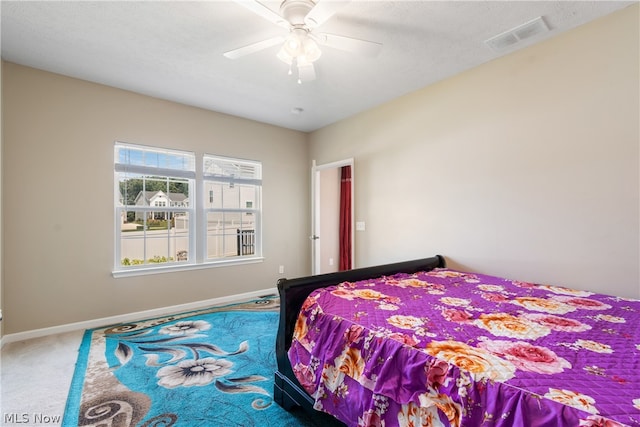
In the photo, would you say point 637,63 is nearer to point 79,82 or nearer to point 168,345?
point 168,345

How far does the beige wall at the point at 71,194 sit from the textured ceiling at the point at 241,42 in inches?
10.9

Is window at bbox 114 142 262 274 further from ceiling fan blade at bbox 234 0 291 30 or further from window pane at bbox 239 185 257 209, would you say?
ceiling fan blade at bbox 234 0 291 30

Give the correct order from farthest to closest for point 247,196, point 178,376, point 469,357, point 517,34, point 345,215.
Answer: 1. point 345,215
2. point 247,196
3. point 517,34
4. point 178,376
5. point 469,357

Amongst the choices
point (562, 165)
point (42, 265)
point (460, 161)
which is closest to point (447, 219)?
point (460, 161)

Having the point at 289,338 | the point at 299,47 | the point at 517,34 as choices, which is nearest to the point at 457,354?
the point at 289,338

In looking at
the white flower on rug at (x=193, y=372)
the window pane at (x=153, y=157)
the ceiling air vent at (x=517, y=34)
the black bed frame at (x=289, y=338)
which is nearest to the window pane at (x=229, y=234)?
the window pane at (x=153, y=157)

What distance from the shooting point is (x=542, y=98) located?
251 cm

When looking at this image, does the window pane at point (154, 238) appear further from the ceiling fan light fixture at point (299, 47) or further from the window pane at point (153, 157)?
the ceiling fan light fixture at point (299, 47)

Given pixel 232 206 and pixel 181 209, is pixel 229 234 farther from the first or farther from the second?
pixel 181 209

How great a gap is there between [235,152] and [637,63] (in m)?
4.15

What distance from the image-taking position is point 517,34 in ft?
7.84

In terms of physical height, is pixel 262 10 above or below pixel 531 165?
above

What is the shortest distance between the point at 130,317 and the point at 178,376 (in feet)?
5.51

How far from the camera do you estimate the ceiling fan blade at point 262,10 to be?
1.76m
